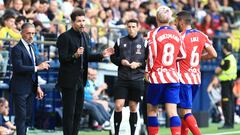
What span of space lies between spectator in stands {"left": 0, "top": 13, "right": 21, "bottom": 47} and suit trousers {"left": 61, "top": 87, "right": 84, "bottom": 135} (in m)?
4.61

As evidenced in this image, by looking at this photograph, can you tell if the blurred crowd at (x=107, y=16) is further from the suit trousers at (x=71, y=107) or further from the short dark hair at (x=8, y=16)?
the suit trousers at (x=71, y=107)

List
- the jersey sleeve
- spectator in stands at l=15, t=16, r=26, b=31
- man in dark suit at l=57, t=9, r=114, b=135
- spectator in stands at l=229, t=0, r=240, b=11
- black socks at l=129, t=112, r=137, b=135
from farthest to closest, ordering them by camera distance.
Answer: spectator in stands at l=229, t=0, r=240, b=11
spectator in stands at l=15, t=16, r=26, b=31
black socks at l=129, t=112, r=137, b=135
the jersey sleeve
man in dark suit at l=57, t=9, r=114, b=135

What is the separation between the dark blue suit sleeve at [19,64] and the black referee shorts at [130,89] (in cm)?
242

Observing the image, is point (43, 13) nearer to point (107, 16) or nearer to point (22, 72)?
point (107, 16)

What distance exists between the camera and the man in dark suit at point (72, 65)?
14.5 meters

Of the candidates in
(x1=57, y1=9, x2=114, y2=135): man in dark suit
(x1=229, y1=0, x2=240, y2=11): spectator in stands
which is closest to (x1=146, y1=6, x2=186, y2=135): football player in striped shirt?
(x1=57, y1=9, x2=114, y2=135): man in dark suit

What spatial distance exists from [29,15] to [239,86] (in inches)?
324

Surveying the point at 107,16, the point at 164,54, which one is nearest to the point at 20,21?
the point at 164,54

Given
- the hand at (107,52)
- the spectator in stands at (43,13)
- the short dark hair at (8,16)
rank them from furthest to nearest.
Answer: the spectator in stands at (43,13) → the short dark hair at (8,16) → the hand at (107,52)

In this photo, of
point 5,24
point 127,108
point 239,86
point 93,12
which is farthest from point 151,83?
point 239,86

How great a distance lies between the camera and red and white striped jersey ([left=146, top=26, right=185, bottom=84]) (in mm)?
14359

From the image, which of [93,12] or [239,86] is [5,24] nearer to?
[93,12]

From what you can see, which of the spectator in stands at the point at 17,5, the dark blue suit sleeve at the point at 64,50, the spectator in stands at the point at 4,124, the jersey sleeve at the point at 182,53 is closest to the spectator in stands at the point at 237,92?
the spectator in stands at the point at 17,5

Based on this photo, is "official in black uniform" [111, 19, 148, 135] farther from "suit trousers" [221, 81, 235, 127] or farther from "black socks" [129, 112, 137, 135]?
"suit trousers" [221, 81, 235, 127]
